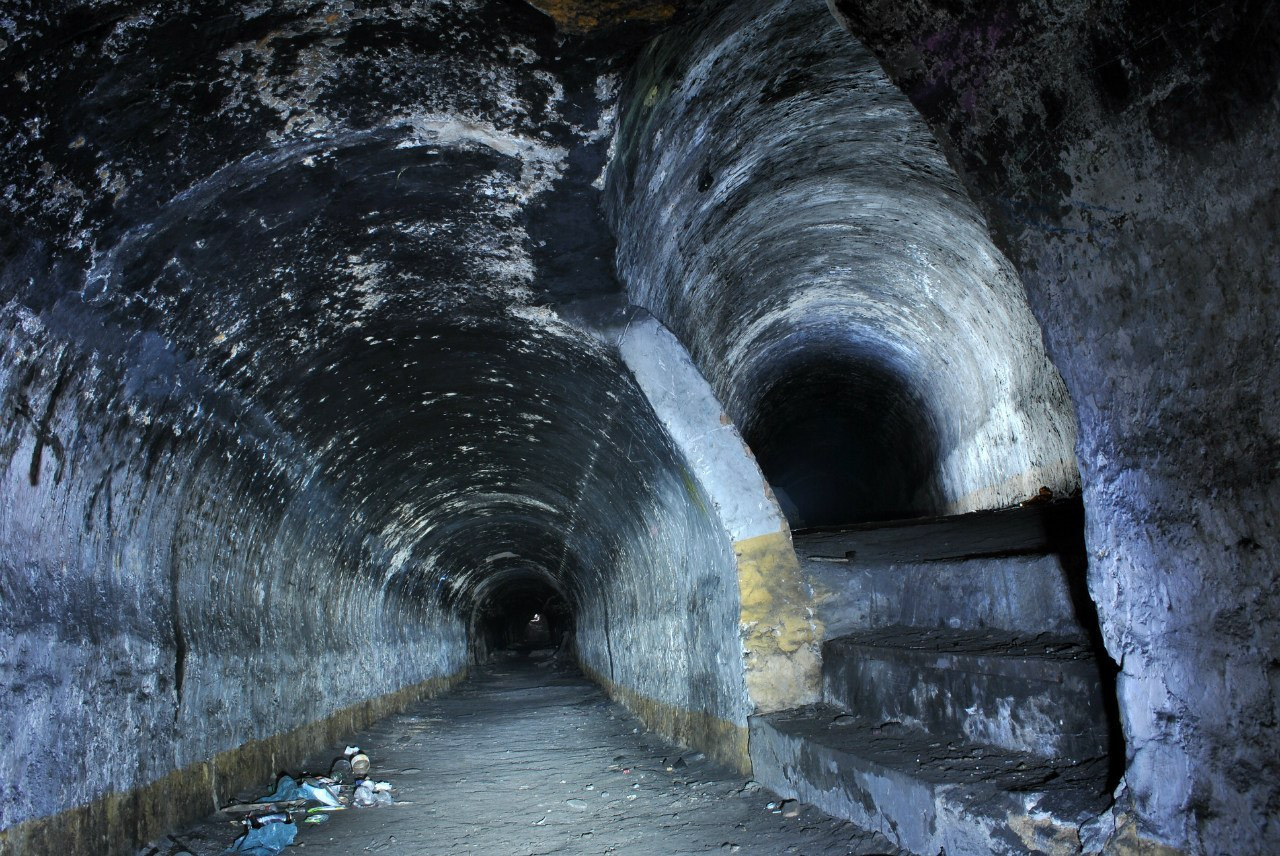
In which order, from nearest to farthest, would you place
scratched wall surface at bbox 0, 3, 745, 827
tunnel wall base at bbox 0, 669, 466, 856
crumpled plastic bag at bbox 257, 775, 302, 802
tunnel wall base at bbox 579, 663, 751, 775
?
1. scratched wall surface at bbox 0, 3, 745, 827
2. tunnel wall base at bbox 0, 669, 466, 856
3. tunnel wall base at bbox 579, 663, 751, 775
4. crumpled plastic bag at bbox 257, 775, 302, 802

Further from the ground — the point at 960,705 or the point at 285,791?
the point at 960,705

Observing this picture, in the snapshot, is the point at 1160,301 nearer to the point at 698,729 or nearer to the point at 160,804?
the point at 698,729

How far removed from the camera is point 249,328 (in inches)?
180

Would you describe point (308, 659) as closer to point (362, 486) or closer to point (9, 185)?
point (362, 486)

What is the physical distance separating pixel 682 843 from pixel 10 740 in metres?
2.98

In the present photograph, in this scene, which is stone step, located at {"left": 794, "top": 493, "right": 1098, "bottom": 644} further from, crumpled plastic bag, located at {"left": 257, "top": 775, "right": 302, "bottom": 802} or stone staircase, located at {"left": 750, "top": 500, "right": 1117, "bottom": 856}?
crumpled plastic bag, located at {"left": 257, "top": 775, "right": 302, "bottom": 802}

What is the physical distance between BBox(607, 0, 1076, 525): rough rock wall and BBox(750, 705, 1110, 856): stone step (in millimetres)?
2749

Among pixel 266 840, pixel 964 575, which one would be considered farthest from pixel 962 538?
pixel 266 840

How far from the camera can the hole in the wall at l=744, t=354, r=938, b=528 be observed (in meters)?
10.6

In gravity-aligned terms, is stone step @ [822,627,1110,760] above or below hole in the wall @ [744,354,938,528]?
below

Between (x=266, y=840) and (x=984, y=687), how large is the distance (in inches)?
154

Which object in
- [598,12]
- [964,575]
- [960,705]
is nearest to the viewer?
[598,12]

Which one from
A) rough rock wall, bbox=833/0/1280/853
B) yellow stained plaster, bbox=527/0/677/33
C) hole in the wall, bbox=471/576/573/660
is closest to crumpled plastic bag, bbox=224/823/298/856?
rough rock wall, bbox=833/0/1280/853

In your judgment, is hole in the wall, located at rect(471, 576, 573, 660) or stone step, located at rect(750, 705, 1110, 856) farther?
hole in the wall, located at rect(471, 576, 573, 660)
